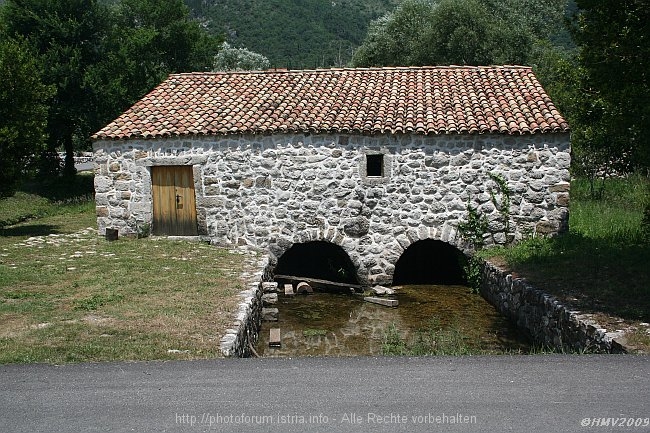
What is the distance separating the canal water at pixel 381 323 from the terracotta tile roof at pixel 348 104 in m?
3.44

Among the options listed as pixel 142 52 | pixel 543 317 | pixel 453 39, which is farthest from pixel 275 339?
pixel 453 39

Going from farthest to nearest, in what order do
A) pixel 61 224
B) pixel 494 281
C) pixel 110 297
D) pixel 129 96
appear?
pixel 129 96
pixel 61 224
pixel 494 281
pixel 110 297

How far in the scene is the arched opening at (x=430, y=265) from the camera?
51.7 ft

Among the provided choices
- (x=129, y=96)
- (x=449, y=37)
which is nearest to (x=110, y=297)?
(x=129, y=96)

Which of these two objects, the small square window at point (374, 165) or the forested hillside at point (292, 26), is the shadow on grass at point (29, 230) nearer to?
the small square window at point (374, 165)

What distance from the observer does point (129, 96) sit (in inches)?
1078

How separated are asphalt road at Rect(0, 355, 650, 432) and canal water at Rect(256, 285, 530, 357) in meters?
2.93

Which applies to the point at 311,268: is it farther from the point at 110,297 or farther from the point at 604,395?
the point at 604,395

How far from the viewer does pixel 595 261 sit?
37.6ft

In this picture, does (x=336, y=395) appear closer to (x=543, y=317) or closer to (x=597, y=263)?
(x=543, y=317)

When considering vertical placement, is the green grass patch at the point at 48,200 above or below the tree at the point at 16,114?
below

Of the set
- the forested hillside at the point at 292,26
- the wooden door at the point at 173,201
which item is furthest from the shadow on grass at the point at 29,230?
the forested hillside at the point at 292,26

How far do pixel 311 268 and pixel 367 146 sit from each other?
3.80 meters

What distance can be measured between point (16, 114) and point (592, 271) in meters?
12.5
